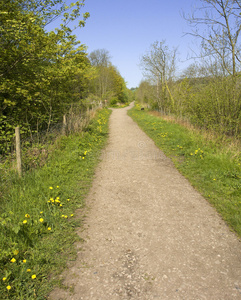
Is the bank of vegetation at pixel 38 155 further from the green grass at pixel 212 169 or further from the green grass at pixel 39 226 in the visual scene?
the green grass at pixel 212 169

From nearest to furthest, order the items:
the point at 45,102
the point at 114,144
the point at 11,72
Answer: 1. the point at 11,72
2. the point at 45,102
3. the point at 114,144

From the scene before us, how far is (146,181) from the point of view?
5.52 m

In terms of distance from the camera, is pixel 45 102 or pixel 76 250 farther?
pixel 45 102

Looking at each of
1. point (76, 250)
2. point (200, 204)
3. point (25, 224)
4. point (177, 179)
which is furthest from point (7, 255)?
point (177, 179)

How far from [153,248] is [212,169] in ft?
11.7

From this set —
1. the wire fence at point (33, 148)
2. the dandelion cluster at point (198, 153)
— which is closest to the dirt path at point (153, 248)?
the dandelion cluster at point (198, 153)

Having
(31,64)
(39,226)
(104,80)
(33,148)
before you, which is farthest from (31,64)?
(104,80)

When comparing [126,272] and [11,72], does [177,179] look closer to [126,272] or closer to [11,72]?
[126,272]

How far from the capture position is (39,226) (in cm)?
333

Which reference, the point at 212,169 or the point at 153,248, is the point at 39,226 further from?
the point at 212,169

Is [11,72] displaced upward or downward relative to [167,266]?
upward

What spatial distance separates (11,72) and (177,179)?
592 centimetres

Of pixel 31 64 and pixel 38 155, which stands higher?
pixel 31 64

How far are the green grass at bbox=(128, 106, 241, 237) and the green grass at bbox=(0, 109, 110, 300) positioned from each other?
2760 millimetres
